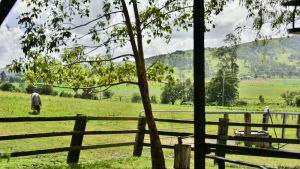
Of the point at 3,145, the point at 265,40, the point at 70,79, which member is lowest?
the point at 3,145

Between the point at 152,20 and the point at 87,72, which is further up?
the point at 152,20

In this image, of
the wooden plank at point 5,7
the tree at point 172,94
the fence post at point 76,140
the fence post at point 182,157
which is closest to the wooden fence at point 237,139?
the fence post at point 182,157

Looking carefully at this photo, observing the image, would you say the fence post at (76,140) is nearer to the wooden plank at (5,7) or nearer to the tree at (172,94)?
the wooden plank at (5,7)

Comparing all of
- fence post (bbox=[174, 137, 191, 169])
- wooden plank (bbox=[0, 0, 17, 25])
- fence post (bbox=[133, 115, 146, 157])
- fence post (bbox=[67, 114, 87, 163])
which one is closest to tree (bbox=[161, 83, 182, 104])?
fence post (bbox=[133, 115, 146, 157])

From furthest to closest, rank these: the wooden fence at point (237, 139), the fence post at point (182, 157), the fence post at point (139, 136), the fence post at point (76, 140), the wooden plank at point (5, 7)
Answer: the fence post at point (139, 136) < the fence post at point (76, 140) < the fence post at point (182, 157) < the wooden fence at point (237, 139) < the wooden plank at point (5, 7)

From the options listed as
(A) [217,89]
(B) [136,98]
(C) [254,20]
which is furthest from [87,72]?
(A) [217,89]

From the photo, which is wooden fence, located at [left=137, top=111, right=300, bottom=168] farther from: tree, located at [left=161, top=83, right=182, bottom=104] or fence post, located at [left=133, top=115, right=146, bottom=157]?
tree, located at [left=161, top=83, right=182, bottom=104]

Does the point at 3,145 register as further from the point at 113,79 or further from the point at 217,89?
the point at 217,89

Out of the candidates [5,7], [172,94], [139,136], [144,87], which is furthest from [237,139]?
[172,94]

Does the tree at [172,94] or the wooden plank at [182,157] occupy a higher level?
the tree at [172,94]

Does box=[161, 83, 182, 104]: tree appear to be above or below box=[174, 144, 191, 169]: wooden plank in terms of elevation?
above

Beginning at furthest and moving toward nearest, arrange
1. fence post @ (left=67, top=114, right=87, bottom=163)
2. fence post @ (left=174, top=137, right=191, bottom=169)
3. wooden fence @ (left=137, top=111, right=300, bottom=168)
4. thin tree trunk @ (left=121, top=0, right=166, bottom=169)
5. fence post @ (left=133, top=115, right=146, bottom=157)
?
fence post @ (left=133, top=115, right=146, bottom=157)
thin tree trunk @ (left=121, top=0, right=166, bottom=169)
fence post @ (left=67, top=114, right=87, bottom=163)
fence post @ (left=174, top=137, right=191, bottom=169)
wooden fence @ (left=137, top=111, right=300, bottom=168)

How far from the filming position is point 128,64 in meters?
13.3

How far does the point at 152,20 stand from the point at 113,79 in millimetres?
1950
